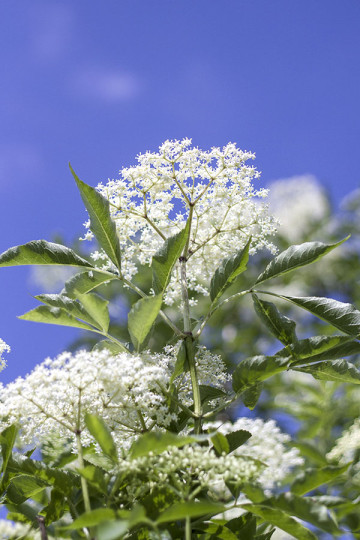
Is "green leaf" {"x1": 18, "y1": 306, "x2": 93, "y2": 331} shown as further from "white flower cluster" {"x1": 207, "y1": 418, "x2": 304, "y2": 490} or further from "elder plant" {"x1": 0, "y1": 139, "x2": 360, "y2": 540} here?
"white flower cluster" {"x1": 207, "y1": 418, "x2": 304, "y2": 490}

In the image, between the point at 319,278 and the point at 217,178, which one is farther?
the point at 319,278

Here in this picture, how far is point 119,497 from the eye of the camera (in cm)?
87

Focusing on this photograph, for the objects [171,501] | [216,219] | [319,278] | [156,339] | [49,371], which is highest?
[319,278]

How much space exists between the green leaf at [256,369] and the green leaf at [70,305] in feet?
0.93

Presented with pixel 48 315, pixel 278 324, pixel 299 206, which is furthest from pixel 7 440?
pixel 299 206

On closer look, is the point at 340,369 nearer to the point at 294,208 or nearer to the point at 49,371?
the point at 49,371

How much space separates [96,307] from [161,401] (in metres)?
0.20

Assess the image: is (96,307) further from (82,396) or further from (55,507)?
(55,507)

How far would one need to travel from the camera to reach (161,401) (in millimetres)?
1042

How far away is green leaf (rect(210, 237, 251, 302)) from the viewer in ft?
3.78

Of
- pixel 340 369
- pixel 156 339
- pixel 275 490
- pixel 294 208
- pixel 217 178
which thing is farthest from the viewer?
pixel 294 208

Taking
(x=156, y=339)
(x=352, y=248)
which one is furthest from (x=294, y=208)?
(x=156, y=339)

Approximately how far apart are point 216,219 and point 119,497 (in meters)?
0.82

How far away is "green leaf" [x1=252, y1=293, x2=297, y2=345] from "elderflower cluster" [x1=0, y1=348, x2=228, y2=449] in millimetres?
308
